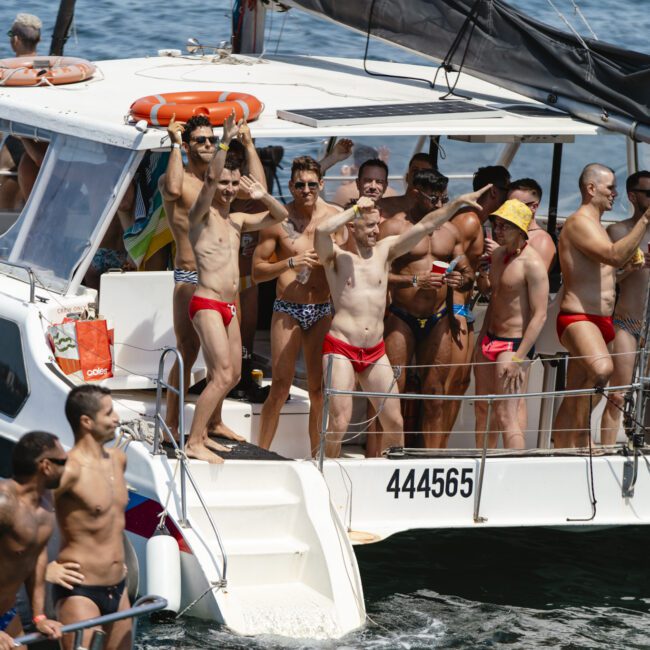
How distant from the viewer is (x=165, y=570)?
6.96m

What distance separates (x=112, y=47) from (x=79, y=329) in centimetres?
1621

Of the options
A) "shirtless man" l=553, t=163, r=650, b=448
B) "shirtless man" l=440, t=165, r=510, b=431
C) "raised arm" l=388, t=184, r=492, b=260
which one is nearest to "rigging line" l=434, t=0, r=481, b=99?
"shirtless man" l=440, t=165, r=510, b=431

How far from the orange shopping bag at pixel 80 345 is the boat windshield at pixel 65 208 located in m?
0.51

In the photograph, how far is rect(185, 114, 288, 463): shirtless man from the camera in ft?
25.7

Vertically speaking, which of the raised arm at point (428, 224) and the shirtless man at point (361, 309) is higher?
the raised arm at point (428, 224)

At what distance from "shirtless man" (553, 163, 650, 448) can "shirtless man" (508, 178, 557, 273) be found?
13cm

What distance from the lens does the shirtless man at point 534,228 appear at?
872 centimetres

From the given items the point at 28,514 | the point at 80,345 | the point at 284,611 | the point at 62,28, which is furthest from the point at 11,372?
the point at 62,28

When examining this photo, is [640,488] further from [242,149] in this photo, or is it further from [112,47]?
[112,47]

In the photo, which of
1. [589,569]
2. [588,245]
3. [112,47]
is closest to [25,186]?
[588,245]

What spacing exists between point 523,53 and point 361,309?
→ 2503 mm

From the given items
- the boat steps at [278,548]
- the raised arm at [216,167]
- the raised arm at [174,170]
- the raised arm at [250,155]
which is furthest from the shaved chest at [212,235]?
the boat steps at [278,548]

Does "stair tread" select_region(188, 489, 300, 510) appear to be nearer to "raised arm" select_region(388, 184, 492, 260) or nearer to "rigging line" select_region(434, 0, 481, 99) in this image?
"raised arm" select_region(388, 184, 492, 260)

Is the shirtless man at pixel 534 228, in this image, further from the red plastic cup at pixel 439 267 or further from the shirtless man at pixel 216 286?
the shirtless man at pixel 216 286
